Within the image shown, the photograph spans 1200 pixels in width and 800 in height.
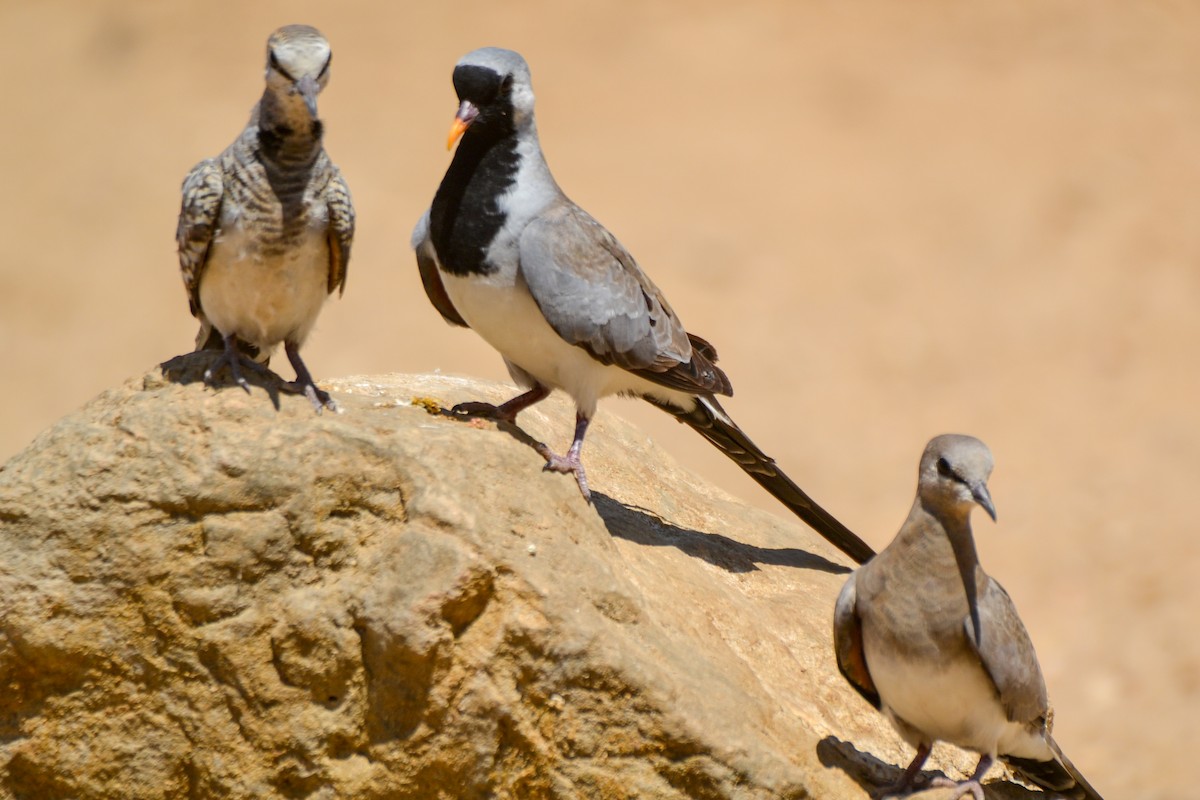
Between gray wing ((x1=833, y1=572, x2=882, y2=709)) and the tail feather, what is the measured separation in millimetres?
742

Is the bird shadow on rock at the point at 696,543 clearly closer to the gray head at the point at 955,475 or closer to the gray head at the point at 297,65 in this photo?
the gray head at the point at 955,475

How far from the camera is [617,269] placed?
615 centimetres

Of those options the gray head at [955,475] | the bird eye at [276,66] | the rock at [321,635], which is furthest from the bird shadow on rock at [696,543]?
the bird eye at [276,66]

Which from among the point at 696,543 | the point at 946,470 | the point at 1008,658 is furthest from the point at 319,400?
the point at 1008,658

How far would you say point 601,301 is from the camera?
5.96m

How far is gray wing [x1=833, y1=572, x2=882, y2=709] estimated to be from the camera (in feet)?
17.6

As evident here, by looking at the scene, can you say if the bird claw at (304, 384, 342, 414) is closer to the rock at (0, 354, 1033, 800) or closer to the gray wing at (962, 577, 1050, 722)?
the rock at (0, 354, 1033, 800)

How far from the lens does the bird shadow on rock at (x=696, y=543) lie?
6.24 meters

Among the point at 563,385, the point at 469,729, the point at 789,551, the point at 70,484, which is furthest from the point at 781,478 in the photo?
the point at 70,484

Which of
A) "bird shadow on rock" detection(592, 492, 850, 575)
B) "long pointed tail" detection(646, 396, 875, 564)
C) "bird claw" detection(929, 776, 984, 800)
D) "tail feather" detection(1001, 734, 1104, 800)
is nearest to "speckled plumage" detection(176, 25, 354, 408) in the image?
"bird shadow on rock" detection(592, 492, 850, 575)

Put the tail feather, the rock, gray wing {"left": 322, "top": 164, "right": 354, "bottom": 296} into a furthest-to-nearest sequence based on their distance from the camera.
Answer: the tail feather < gray wing {"left": 322, "top": 164, "right": 354, "bottom": 296} < the rock

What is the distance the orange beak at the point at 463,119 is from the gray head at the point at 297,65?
67cm

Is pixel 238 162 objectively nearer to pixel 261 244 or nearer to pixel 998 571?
pixel 261 244

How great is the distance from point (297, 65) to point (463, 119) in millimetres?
883
